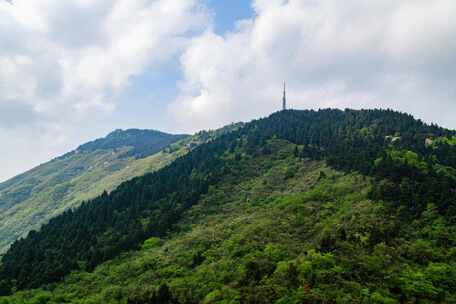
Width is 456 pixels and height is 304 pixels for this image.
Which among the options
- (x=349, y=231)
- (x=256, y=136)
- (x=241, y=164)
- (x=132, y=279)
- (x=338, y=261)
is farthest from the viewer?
(x=256, y=136)

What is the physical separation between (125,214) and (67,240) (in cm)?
1636

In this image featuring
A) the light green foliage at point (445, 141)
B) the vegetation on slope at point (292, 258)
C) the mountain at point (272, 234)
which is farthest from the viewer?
the light green foliage at point (445, 141)

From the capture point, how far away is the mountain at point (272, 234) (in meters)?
53.7

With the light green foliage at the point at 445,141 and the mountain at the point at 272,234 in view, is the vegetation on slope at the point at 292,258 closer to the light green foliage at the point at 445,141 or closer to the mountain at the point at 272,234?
the mountain at the point at 272,234

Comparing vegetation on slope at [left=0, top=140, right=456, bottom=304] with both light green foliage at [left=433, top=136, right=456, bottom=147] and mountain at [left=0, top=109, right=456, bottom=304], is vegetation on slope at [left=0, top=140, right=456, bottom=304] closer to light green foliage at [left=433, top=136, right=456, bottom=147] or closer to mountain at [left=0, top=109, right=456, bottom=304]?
mountain at [left=0, top=109, right=456, bottom=304]

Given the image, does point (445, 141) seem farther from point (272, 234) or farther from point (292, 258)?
point (292, 258)

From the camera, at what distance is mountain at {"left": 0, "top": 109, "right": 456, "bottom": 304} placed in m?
53.7

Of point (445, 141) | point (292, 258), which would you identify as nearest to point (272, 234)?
point (292, 258)

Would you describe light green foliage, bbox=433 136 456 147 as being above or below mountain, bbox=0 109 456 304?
above

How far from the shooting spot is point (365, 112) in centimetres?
17875

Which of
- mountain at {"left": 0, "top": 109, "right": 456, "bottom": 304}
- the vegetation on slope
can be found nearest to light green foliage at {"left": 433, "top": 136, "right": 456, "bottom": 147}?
mountain at {"left": 0, "top": 109, "right": 456, "bottom": 304}

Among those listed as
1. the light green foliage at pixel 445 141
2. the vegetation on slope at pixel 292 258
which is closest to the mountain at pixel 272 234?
the vegetation on slope at pixel 292 258

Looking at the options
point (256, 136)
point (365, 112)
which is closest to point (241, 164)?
point (256, 136)

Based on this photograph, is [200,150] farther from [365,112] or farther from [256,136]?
[365,112]
